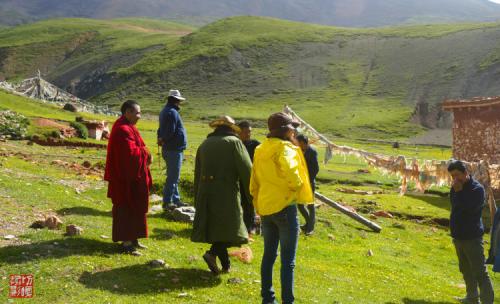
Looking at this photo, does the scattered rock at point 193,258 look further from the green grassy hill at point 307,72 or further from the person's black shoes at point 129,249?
the green grassy hill at point 307,72

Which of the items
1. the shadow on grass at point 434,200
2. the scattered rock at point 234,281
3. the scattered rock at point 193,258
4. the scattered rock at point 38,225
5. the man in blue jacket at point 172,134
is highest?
the man in blue jacket at point 172,134

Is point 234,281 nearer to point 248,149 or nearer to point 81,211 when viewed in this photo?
point 248,149

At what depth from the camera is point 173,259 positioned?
857 centimetres

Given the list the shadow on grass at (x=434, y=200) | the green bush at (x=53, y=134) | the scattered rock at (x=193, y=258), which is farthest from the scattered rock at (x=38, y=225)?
the green bush at (x=53, y=134)

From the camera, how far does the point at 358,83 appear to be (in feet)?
366

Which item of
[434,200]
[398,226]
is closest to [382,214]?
[398,226]

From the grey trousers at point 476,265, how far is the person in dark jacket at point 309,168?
407 centimetres

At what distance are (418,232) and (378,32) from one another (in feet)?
450

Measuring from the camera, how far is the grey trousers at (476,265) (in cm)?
868

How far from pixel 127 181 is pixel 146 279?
1.55m

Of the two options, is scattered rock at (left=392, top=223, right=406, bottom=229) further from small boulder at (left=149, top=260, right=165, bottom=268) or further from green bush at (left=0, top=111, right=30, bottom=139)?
green bush at (left=0, top=111, right=30, bottom=139)

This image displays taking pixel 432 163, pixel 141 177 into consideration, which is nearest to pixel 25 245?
pixel 141 177

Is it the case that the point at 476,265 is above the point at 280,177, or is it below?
below

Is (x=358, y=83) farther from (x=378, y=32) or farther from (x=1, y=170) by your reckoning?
(x=1, y=170)
